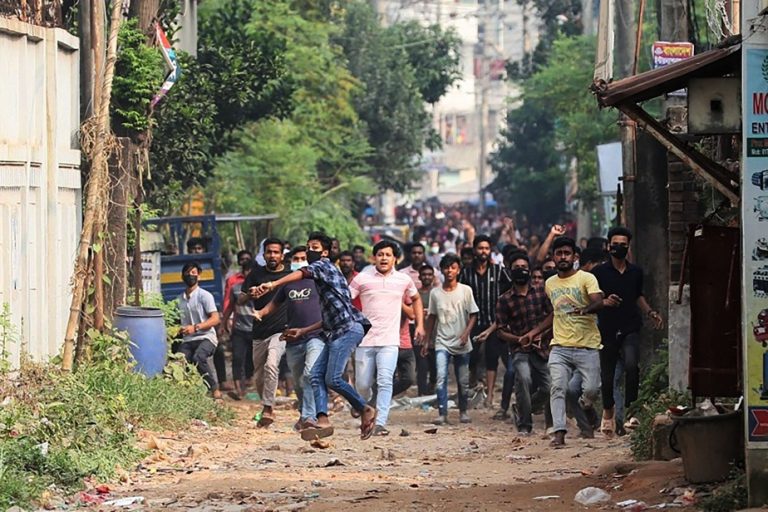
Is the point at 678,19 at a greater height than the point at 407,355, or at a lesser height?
greater

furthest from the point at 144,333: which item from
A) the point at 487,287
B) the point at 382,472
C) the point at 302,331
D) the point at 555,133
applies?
the point at 555,133

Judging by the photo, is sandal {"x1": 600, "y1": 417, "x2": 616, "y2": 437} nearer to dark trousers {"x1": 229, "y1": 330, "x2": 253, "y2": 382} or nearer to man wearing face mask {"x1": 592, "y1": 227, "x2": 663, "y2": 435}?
man wearing face mask {"x1": 592, "y1": 227, "x2": 663, "y2": 435}

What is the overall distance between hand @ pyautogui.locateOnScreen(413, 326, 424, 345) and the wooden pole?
134 inches

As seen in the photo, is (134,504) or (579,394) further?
(579,394)

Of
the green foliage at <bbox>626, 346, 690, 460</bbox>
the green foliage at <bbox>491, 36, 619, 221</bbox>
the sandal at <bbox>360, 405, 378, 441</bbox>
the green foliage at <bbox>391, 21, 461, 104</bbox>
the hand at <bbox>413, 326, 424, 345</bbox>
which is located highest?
the green foliage at <bbox>391, 21, 461, 104</bbox>

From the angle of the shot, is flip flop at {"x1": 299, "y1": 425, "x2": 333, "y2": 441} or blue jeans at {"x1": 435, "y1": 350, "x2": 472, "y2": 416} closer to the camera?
flip flop at {"x1": 299, "y1": 425, "x2": 333, "y2": 441}

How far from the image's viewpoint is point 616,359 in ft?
44.5

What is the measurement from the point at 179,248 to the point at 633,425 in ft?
36.6

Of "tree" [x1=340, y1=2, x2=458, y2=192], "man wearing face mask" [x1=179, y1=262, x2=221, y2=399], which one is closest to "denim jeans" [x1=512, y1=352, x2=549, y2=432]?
"man wearing face mask" [x1=179, y1=262, x2=221, y2=399]

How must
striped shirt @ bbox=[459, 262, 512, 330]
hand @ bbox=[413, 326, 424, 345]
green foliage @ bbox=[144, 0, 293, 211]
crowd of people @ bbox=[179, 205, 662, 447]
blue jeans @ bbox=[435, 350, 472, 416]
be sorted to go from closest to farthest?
1. crowd of people @ bbox=[179, 205, 662, 447]
2. blue jeans @ bbox=[435, 350, 472, 416]
3. hand @ bbox=[413, 326, 424, 345]
4. striped shirt @ bbox=[459, 262, 512, 330]
5. green foliage @ bbox=[144, 0, 293, 211]

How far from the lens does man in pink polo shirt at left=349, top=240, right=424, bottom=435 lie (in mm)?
14164

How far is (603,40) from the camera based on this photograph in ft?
45.3

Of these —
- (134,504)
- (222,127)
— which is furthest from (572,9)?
(134,504)

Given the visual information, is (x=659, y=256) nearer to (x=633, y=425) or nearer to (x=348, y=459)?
(x=633, y=425)
